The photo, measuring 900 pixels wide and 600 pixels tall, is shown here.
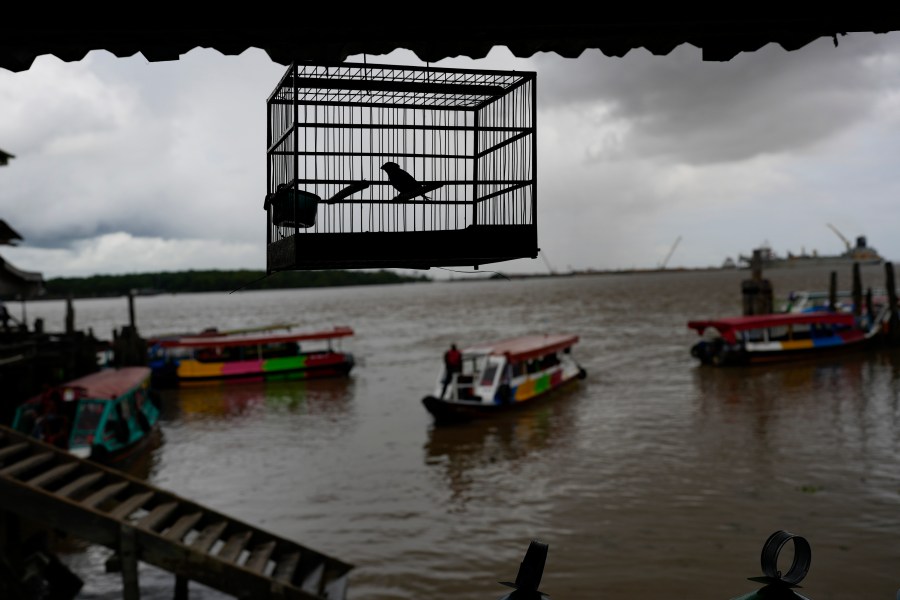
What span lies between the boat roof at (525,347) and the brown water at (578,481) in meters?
1.63

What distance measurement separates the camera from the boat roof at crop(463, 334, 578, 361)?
23.3 m

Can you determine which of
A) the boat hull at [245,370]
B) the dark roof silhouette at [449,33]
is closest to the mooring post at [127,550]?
the dark roof silhouette at [449,33]

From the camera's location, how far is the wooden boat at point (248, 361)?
31.8 metres

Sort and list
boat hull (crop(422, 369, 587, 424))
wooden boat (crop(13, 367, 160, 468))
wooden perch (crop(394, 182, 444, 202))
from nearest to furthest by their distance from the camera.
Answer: wooden perch (crop(394, 182, 444, 202)), wooden boat (crop(13, 367, 160, 468)), boat hull (crop(422, 369, 587, 424))

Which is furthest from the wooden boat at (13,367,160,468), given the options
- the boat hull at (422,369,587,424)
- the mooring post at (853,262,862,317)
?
the mooring post at (853,262,862,317)

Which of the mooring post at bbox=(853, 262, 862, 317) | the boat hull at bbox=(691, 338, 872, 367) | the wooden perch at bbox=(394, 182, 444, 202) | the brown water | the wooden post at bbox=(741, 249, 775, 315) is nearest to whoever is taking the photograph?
the wooden perch at bbox=(394, 182, 444, 202)

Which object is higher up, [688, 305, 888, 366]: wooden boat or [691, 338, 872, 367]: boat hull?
[688, 305, 888, 366]: wooden boat

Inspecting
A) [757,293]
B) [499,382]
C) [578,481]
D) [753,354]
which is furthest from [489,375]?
[757,293]

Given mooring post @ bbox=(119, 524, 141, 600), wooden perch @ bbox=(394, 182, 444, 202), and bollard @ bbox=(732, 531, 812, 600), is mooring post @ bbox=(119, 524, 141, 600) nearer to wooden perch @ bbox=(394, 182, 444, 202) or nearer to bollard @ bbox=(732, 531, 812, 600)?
wooden perch @ bbox=(394, 182, 444, 202)

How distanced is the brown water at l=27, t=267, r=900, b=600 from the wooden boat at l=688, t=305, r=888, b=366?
5.50 feet

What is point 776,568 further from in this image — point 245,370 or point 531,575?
point 245,370

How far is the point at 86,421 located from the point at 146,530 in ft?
33.8

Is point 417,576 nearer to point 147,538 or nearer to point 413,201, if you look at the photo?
point 147,538

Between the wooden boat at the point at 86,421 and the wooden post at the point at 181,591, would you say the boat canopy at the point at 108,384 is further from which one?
the wooden post at the point at 181,591
